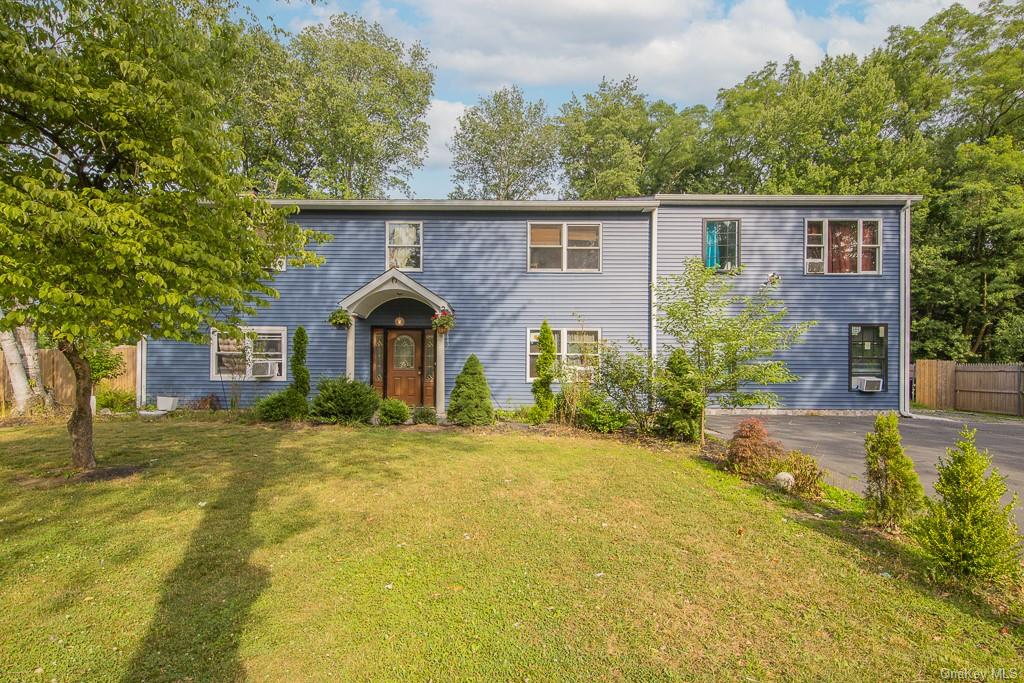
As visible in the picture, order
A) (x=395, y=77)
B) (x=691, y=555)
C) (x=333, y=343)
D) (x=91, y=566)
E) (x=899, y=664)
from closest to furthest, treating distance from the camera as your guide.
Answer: (x=899, y=664) → (x=91, y=566) → (x=691, y=555) → (x=333, y=343) → (x=395, y=77)

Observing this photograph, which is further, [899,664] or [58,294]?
[58,294]

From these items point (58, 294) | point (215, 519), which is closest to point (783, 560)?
point (215, 519)

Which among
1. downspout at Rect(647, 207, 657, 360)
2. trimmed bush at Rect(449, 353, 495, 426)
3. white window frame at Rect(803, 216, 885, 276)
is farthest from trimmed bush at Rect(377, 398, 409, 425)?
white window frame at Rect(803, 216, 885, 276)

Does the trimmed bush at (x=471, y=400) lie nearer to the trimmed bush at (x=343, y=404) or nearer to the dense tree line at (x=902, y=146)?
the trimmed bush at (x=343, y=404)

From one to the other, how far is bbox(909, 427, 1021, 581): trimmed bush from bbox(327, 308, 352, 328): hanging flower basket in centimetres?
1071

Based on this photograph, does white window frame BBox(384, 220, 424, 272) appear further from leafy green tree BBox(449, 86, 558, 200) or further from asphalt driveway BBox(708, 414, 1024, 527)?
leafy green tree BBox(449, 86, 558, 200)

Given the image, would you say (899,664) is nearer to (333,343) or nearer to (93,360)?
(333,343)

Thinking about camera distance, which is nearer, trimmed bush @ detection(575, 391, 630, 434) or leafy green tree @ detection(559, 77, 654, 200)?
trimmed bush @ detection(575, 391, 630, 434)

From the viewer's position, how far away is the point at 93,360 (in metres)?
11.7

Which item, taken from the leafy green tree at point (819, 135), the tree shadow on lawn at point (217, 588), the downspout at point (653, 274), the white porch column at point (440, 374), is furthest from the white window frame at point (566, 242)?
the leafy green tree at point (819, 135)

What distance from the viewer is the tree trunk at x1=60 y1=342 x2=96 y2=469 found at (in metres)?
6.06

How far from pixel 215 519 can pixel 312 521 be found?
0.99m

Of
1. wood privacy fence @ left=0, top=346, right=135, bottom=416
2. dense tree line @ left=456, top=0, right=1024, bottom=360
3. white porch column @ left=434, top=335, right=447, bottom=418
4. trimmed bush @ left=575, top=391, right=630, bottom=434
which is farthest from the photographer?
dense tree line @ left=456, top=0, right=1024, bottom=360

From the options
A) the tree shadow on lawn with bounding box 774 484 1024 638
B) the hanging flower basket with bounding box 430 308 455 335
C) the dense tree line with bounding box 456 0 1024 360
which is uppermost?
the dense tree line with bounding box 456 0 1024 360
